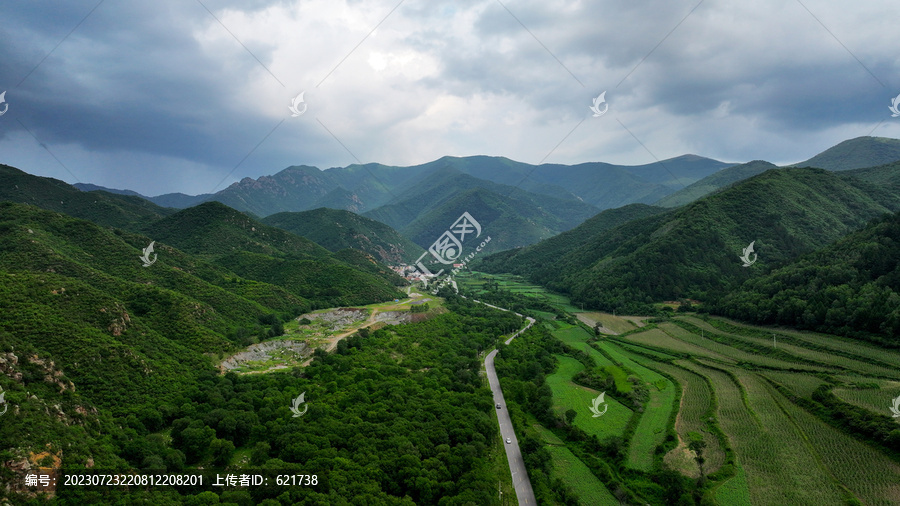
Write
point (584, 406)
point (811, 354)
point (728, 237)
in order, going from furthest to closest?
point (728, 237) → point (811, 354) → point (584, 406)

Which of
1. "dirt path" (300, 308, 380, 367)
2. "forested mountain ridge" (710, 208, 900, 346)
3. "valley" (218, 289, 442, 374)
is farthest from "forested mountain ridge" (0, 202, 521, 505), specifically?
"forested mountain ridge" (710, 208, 900, 346)

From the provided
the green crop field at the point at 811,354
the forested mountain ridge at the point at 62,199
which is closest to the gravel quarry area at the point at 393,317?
the green crop field at the point at 811,354

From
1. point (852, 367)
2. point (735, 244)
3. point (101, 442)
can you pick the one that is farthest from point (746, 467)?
point (735, 244)

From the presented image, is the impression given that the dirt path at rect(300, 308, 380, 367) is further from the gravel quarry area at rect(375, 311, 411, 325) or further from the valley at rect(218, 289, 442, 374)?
the gravel quarry area at rect(375, 311, 411, 325)

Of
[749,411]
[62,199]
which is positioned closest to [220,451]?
[749,411]

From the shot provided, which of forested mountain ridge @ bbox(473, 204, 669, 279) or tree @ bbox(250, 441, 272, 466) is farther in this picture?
forested mountain ridge @ bbox(473, 204, 669, 279)

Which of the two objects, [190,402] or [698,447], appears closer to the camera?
[698,447]

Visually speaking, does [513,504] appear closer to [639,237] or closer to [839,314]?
[839,314]

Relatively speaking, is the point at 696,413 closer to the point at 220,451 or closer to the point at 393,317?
the point at 220,451
